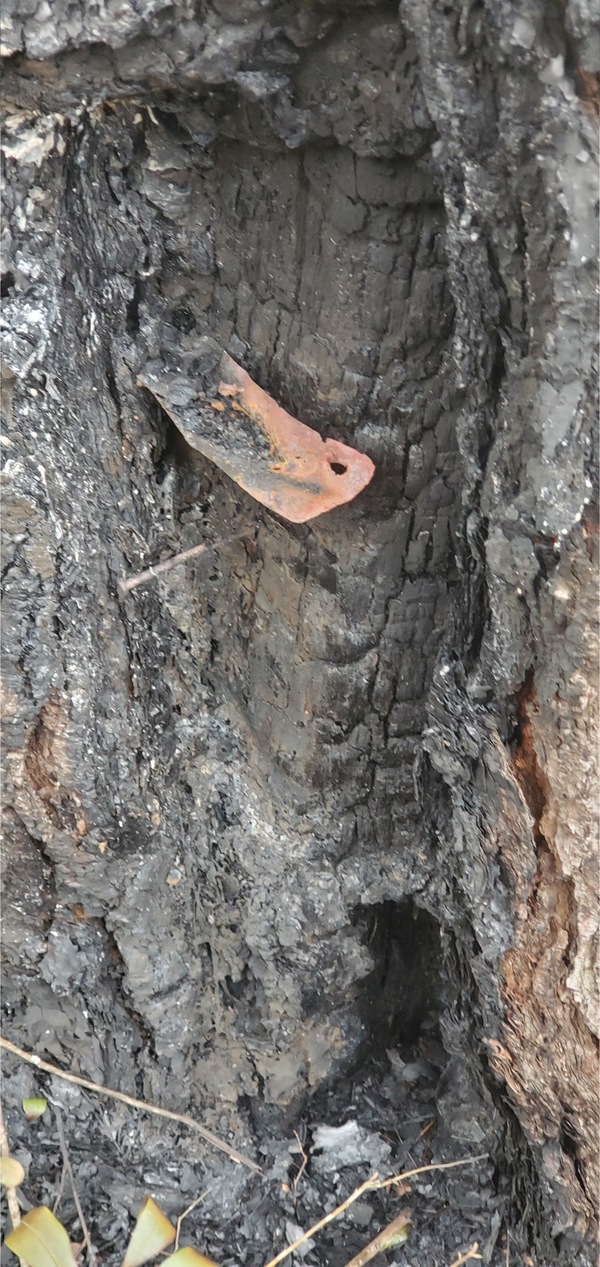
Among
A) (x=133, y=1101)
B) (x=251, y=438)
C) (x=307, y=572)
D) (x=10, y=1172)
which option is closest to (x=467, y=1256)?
(x=133, y=1101)

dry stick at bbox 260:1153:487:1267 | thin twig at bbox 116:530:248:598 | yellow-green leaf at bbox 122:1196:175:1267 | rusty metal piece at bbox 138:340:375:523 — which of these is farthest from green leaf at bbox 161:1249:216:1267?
rusty metal piece at bbox 138:340:375:523

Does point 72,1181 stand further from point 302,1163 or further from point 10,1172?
point 302,1163

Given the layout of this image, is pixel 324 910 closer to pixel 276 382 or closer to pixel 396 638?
pixel 396 638

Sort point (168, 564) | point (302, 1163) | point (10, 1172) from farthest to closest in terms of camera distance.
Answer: point (302, 1163) < point (10, 1172) < point (168, 564)

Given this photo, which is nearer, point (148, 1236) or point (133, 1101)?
point (148, 1236)

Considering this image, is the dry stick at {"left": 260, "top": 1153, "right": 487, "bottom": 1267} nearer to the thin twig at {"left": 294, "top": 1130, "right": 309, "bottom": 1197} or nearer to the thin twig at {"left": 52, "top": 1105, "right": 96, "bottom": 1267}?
the thin twig at {"left": 294, "top": 1130, "right": 309, "bottom": 1197}

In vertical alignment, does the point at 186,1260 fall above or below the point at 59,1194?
above
